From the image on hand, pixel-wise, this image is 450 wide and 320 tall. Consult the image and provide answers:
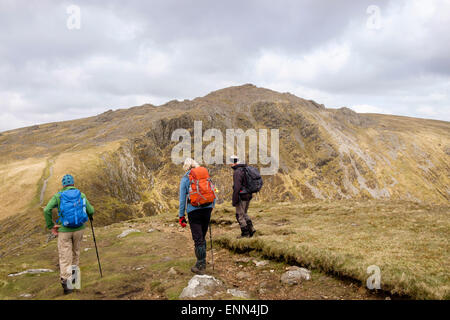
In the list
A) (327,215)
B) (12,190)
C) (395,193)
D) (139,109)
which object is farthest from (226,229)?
(139,109)

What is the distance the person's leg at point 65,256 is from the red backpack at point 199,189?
405 centimetres

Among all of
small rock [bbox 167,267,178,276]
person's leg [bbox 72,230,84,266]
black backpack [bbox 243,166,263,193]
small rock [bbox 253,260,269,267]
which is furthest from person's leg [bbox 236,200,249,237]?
person's leg [bbox 72,230,84,266]

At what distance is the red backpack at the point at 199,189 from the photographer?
9023 mm

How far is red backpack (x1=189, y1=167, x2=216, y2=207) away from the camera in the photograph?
902 centimetres

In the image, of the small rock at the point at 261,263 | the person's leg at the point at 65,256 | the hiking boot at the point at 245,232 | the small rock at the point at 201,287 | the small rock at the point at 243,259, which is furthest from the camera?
the hiking boot at the point at 245,232

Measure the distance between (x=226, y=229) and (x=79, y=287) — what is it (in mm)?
11699

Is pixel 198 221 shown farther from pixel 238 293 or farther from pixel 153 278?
pixel 238 293

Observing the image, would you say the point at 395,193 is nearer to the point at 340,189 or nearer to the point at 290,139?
the point at 340,189

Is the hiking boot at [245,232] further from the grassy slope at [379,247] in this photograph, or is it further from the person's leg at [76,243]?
the person's leg at [76,243]

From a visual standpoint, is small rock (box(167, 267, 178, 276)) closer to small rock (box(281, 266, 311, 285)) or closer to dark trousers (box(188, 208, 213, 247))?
dark trousers (box(188, 208, 213, 247))

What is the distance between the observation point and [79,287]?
8.61m

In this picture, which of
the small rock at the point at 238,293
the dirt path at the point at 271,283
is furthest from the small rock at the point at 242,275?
the small rock at the point at 238,293

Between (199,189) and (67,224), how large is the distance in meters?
4.18
